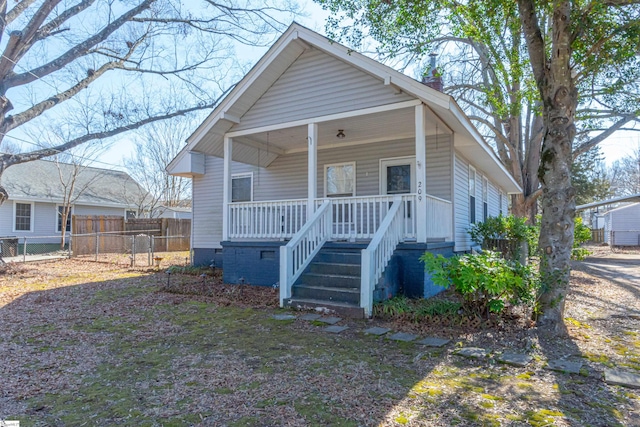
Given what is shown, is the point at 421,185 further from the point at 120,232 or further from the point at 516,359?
the point at 120,232

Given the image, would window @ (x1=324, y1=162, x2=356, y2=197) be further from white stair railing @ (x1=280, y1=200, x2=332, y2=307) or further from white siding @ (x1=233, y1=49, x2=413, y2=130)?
white stair railing @ (x1=280, y1=200, x2=332, y2=307)

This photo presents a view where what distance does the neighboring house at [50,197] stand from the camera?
19.8 m

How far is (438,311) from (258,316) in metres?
2.93

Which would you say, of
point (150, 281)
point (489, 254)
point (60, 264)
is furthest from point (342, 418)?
point (60, 264)

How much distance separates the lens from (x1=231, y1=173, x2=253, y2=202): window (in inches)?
515

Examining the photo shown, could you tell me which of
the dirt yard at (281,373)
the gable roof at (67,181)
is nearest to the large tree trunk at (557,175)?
the dirt yard at (281,373)

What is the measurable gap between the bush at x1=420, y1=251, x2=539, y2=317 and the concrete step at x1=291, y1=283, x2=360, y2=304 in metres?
1.49

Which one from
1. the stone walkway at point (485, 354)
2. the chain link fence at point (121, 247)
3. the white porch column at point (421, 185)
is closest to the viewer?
the stone walkway at point (485, 354)

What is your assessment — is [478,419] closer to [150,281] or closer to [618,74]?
[618,74]

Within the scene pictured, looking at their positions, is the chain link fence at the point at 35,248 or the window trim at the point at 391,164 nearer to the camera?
the window trim at the point at 391,164

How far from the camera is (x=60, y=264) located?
14.9m

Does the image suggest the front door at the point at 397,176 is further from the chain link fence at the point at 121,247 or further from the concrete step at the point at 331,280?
the chain link fence at the point at 121,247

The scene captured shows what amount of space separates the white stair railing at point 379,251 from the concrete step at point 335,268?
579 mm

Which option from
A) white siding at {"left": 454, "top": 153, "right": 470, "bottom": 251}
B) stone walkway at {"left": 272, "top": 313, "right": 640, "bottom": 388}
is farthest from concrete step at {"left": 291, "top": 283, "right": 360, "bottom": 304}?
white siding at {"left": 454, "top": 153, "right": 470, "bottom": 251}
